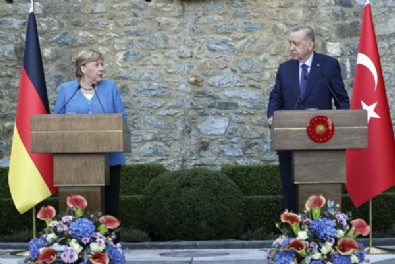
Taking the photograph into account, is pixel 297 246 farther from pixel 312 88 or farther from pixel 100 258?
pixel 312 88

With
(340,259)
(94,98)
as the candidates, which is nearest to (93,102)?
(94,98)

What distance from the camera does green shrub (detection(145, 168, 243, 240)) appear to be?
1056 cm

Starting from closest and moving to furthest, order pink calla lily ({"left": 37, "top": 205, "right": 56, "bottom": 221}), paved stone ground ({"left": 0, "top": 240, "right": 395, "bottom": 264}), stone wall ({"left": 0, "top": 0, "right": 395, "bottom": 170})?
1. pink calla lily ({"left": 37, "top": 205, "right": 56, "bottom": 221})
2. paved stone ground ({"left": 0, "top": 240, "right": 395, "bottom": 264})
3. stone wall ({"left": 0, "top": 0, "right": 395, "bottom": 170})

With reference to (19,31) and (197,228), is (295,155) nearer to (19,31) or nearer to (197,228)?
(197,228)

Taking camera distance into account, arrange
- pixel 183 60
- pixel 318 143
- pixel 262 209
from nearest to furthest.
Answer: pixel 318 143, pixel 262 209, pixel 183 60

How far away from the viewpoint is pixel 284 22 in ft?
41.9

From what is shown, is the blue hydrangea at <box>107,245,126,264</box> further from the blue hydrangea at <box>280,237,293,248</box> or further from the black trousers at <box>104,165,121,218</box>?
the black trousers at <box>104,165,121,218</box>

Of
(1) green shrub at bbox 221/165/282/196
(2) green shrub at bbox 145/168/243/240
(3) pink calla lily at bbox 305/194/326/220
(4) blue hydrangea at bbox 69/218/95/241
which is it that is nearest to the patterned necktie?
(3) pink calla lily at bbox 305/194/326/220

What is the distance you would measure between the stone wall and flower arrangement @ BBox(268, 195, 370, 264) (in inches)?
228

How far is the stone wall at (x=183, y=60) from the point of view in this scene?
500 inches

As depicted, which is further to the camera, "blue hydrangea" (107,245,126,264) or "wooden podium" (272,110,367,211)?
"wooden podium" (272,110,367,211)

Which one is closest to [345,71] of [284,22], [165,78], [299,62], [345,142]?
[284,22]

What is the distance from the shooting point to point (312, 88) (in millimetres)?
8406

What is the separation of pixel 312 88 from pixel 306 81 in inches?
3.0
